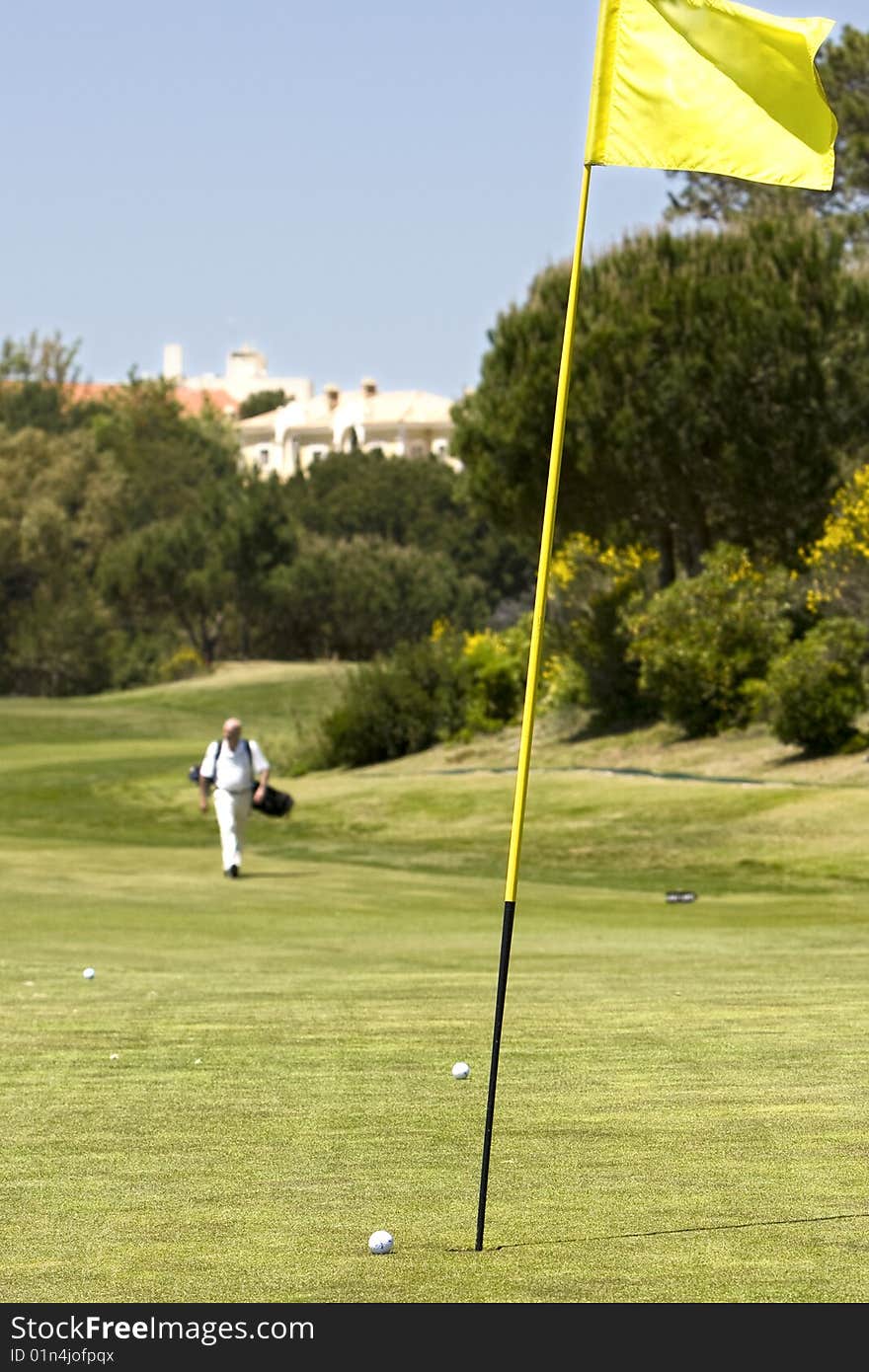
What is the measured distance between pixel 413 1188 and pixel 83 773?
42.5m

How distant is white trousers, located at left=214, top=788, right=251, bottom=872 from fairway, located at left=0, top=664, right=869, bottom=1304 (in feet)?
1.93

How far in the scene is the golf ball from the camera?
661 centimetres

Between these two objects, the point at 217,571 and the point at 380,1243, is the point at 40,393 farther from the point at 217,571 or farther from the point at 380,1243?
the point at 380,1243

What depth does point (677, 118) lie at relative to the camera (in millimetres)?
8305

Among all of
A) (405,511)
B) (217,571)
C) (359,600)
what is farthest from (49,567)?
(405,511)

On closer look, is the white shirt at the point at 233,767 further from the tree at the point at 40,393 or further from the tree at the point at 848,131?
the tree at the point at 40,393

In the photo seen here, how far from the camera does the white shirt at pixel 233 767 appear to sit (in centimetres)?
2448

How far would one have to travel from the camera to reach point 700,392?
45.2 meters

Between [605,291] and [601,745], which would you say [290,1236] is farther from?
[605,291]

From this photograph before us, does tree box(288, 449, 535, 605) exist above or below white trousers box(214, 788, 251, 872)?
above

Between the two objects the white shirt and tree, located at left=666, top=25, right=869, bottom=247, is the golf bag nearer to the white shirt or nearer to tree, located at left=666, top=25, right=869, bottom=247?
the white shirt

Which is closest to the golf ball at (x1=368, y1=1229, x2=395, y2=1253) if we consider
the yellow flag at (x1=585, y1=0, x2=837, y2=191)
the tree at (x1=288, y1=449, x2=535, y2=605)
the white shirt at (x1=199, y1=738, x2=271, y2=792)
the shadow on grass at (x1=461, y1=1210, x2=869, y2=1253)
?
the shadow on grass at (x1=461, y1=1210, x2=869, y2=1253)

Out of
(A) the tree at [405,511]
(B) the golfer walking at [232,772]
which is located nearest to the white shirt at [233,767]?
(B) the golfer walking at [232,772]

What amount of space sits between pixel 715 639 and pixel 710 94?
33319 millimetres
